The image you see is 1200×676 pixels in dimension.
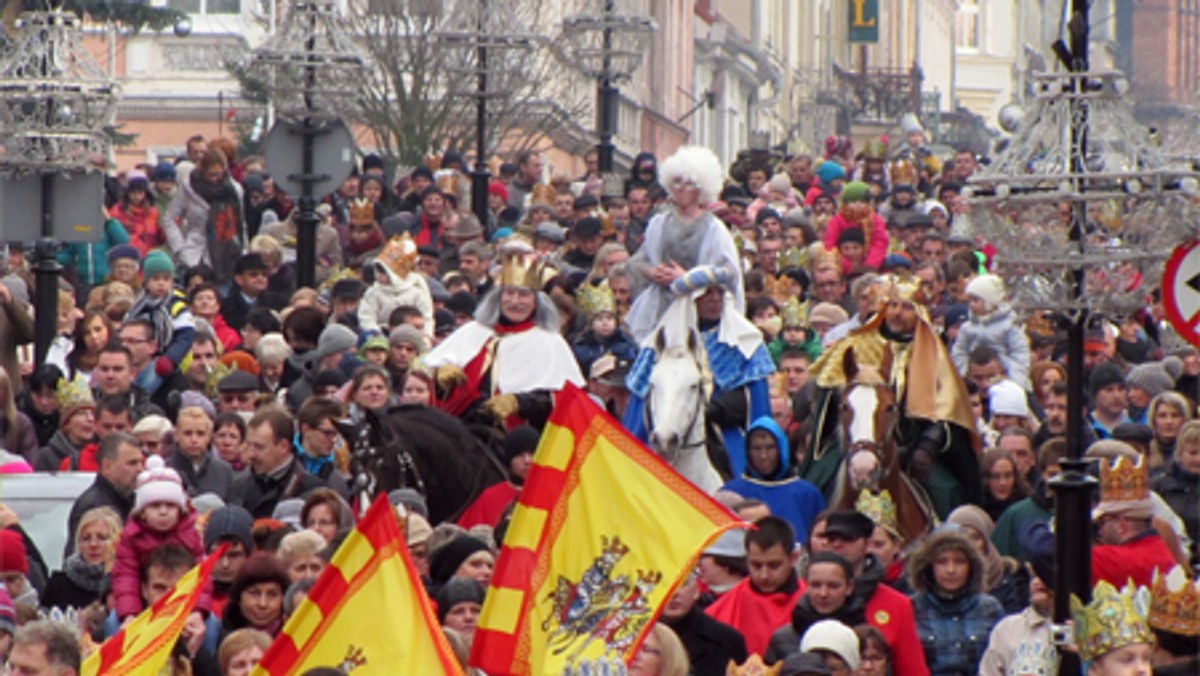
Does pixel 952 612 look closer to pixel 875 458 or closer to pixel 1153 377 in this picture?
pixel 875 458

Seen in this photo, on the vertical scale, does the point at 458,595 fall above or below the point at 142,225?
below

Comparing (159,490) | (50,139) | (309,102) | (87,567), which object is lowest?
(87,567)

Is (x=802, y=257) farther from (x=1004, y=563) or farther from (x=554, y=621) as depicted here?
(x=554, y=621)

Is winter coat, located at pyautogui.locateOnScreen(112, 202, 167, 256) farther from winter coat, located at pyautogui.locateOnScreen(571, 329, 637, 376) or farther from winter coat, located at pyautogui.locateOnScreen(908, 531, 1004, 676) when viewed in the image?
winter coat, located at pyautogui.locateOnScreen(908, 531, 1004, 676)

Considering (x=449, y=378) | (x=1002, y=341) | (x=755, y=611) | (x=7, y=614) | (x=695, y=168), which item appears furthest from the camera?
(x=1002, y=341)

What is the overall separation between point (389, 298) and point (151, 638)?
10689mm

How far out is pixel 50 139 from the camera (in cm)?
2136

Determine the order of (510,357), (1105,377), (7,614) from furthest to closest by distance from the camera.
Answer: (1105,377) < (510,357) < (7,614)

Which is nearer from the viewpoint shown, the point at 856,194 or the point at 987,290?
the point at 987,290

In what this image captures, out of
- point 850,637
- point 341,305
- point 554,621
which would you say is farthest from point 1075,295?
point 341,305

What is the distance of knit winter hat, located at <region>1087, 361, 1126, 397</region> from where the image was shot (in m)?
20.7

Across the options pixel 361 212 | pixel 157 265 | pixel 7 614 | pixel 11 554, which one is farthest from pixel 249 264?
pixel 7 614

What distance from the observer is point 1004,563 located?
15836mm

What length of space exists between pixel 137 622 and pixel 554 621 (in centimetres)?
147
